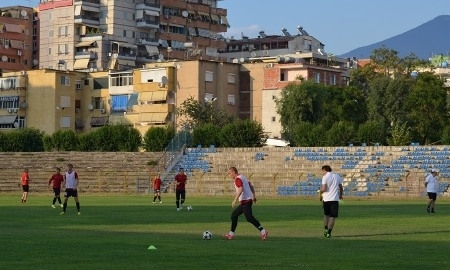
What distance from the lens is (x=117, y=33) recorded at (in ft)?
458

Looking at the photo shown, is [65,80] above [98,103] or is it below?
above

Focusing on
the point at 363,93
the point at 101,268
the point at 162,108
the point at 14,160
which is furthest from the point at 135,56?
the point at 101,268

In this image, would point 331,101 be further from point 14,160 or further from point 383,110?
point 14,160

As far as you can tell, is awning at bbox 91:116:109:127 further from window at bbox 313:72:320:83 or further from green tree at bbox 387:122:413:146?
green tree at bbox 387:122:413:146

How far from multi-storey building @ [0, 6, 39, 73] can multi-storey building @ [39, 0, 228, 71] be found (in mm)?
6024

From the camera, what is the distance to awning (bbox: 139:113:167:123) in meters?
115

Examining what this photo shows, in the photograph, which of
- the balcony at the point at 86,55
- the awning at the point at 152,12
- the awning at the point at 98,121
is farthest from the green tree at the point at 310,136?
the awning at the point at 152,12

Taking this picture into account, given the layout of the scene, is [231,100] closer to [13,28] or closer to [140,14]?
[140,14]

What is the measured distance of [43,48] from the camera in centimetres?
14388

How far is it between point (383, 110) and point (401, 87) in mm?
3173

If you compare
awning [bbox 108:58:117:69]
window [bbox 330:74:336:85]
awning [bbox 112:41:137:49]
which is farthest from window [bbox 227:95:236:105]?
awning [bbox 112:41:137:49]

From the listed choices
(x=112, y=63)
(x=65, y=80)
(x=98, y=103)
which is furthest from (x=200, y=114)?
(x=112, y=63)

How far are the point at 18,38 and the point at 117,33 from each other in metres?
18.8

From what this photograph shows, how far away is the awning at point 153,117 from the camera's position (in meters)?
115
